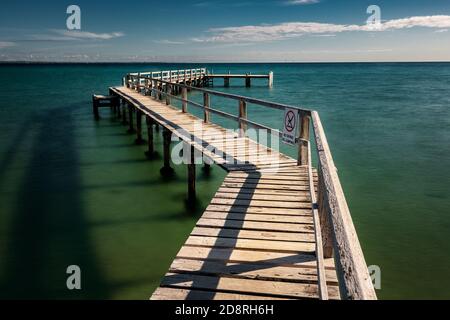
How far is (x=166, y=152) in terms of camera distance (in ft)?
36.8

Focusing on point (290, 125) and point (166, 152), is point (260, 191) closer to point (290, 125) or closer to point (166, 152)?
point (290, 125)

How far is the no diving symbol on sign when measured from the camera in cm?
→ 638

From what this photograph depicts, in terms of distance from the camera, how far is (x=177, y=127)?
1066 cm

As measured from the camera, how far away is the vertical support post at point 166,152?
35.4 feet

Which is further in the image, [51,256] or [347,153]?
[347,153]

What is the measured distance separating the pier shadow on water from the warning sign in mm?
3798

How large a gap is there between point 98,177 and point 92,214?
2956mm

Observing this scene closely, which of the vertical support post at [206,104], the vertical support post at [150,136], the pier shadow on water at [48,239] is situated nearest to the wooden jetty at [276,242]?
the pier shadow on water at [48,239]

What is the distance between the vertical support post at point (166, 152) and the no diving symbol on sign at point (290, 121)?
4.83m

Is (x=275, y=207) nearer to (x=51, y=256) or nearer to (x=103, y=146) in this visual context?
(x=51, y=256)

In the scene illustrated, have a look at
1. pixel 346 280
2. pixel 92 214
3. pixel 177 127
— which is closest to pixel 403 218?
pixel 177 127

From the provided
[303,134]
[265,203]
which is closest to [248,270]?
[265,203]

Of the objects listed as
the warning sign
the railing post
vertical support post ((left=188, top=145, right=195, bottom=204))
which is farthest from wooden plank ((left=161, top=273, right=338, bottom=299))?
vertical support post ((left=188, top=145, right=195, bottom=204))

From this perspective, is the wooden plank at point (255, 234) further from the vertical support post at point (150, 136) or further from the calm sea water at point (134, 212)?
the vertical support post at point (150, 136)
